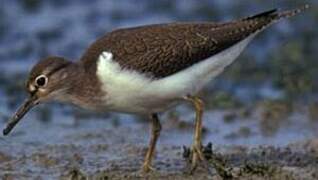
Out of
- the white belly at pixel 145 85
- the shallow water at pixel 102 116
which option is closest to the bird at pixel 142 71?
the white belly at pixel 145 85

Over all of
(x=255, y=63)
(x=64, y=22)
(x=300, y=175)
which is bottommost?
(x=300, y=175)

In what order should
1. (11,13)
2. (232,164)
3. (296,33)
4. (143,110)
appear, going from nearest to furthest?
(143,110) → (232,164) → (296,33) → (11,13)

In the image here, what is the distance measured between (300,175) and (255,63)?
4.37m

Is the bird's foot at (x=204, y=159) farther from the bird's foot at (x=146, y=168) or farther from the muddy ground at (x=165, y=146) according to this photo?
the bird's foot at (x=146, y=168)

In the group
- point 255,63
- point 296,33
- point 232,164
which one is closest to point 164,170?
point 232,164

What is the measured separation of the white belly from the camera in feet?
28.2

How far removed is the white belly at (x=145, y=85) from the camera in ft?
28.2

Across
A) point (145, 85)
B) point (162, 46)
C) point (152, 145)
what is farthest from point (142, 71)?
point (152, 145)

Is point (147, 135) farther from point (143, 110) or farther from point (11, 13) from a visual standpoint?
point (11, 13)

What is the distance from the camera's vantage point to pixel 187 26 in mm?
9117

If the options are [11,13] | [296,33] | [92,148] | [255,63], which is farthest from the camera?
[11,13]

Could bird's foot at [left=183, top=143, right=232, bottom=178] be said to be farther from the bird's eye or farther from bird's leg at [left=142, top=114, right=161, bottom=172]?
the bird's eye

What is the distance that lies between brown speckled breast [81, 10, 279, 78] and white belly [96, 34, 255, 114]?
0.18 feet

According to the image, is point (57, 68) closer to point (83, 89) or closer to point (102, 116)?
point (83, 89)
